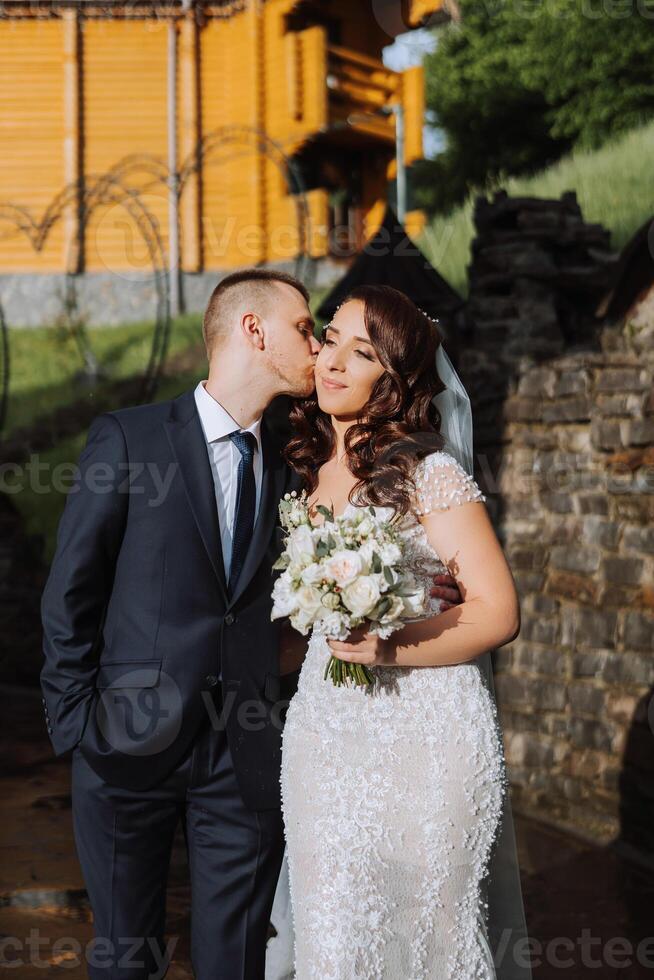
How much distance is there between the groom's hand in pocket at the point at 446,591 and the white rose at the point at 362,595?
0.38 meters

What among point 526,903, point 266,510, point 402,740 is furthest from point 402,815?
point 526,903

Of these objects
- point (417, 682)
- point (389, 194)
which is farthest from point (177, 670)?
point (389, 194)

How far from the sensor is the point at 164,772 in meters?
3.19

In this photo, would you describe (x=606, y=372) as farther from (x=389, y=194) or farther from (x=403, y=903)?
(x=389, y=194)

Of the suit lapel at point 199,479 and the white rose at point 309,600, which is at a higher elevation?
the suit lapel at point 199,479

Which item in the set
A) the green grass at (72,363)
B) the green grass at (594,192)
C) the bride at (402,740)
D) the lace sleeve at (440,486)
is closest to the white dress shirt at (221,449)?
the bride at (402,740)

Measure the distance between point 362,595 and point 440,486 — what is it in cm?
52

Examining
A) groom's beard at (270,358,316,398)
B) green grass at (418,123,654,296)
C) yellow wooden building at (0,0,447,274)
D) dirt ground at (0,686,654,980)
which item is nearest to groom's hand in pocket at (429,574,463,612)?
groom's beard at (270,358,316,398)

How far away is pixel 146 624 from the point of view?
10.5 ft

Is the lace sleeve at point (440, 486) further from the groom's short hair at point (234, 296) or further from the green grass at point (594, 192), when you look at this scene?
the green grass at point (594, 192)

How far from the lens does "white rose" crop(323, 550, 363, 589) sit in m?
2.66

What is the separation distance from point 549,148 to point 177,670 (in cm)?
2227

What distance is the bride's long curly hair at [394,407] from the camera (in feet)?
10.2

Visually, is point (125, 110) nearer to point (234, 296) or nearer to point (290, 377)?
point (234, 296)
